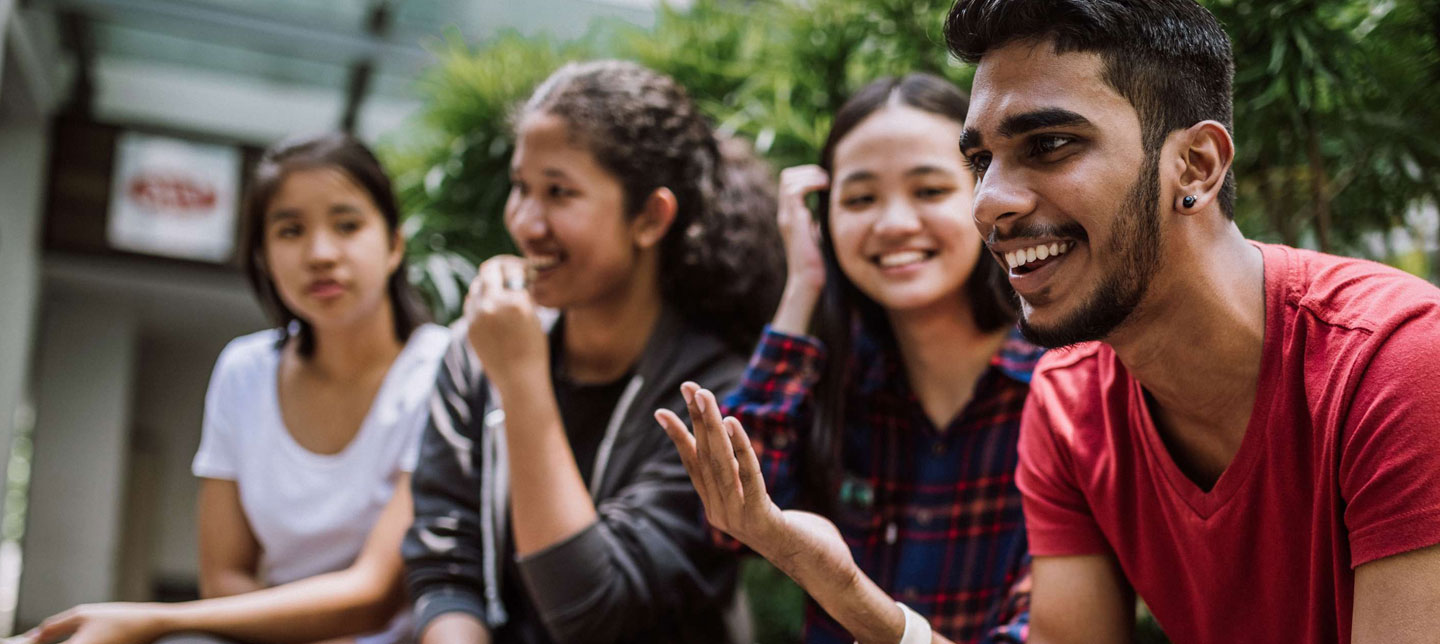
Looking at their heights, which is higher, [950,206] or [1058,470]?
[950,206]

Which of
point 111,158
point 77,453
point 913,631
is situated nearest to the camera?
point 913,631

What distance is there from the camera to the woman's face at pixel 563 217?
204 cm

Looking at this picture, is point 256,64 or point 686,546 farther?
point 256,64

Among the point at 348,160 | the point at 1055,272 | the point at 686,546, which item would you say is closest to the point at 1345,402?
the point at 1055,272

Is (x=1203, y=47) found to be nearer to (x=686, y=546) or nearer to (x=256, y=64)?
(x=686, y=546)

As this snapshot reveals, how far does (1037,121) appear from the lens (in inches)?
46.1

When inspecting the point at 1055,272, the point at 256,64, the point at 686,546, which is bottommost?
the point at 686,546

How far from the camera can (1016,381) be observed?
179 cm

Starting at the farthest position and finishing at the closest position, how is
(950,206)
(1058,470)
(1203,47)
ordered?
(950,206) < (1058,470) < (1203,47)

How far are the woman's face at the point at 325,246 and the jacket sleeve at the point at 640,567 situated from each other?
2.08 feet

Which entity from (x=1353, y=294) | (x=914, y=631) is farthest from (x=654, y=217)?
(x=1353, y=294)

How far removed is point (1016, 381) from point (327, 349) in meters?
1.36

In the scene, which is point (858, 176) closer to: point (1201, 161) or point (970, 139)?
point (970, 139)

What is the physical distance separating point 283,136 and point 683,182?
493 cm
